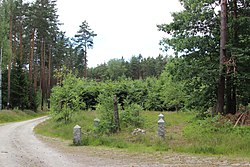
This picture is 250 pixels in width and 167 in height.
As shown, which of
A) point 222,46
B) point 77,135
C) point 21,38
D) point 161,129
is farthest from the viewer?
point 21,38

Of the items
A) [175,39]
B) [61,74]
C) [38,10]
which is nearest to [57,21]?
[38,10]

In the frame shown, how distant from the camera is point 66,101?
21500 millimetres

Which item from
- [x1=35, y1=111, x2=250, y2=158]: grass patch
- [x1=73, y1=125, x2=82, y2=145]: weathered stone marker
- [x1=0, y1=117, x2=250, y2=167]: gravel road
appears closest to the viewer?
[x1=0, y1=117, x2=250, y2=167]: gravel road

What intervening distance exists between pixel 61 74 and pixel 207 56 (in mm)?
12045

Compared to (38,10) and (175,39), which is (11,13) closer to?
(38,10)

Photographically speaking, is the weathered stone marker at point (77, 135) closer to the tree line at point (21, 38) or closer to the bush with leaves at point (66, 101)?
the bush with leaves at point (66, 101)

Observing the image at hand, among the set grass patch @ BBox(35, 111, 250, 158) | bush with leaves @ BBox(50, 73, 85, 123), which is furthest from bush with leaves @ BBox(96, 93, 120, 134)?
bush with leaves @ BBox(50, 73, 85, 123)

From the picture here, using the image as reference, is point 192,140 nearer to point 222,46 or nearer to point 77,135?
point 77,135

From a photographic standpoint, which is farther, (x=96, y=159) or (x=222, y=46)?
(x=222, y=46)

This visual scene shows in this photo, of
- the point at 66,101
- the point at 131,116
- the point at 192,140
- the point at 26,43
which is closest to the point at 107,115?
the point at 131,116

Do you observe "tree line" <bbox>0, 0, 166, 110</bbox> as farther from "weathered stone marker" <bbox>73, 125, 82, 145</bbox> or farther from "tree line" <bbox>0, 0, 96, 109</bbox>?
"weathered stone marker" <bbox>73, 125, 82, 145</bbox>

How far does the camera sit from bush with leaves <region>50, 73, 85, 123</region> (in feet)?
70.4

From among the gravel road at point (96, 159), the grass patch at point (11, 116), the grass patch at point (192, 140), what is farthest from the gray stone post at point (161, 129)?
the grass patch at point (11, 116)

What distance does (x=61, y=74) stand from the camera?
24344mm
